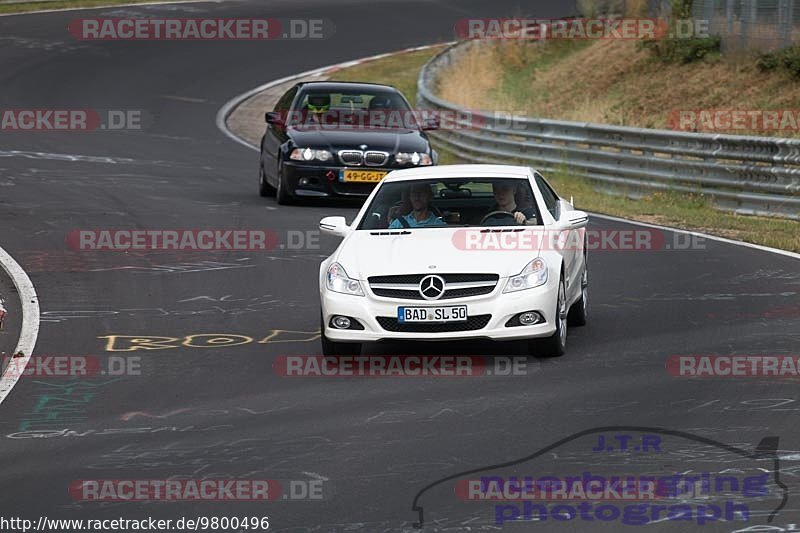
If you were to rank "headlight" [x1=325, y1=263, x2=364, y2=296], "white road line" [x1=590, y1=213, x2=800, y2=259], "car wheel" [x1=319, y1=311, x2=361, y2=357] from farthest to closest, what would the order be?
"white road line" [x1=590, y1=213, x2=800, y2=259], "car wheel" [x1=319, y1=311, x2=361, y2=357], "headlight" [x1=325, y1=263, x2=364, y2=296]

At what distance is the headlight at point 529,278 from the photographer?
414 inches

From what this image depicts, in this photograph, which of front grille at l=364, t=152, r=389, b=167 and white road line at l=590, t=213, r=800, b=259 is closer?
white road line at l=590, t=213, r=800, b=259

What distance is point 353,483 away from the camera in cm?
751

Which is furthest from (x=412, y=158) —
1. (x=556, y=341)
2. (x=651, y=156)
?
(x=556, y=341)

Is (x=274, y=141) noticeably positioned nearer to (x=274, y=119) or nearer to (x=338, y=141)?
(x=274, y=119)

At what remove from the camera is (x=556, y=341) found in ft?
35.1

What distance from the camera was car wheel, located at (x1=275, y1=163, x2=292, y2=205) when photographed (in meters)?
20.4

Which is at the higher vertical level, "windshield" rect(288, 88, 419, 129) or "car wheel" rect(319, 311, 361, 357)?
"windshield" rect(288, 88, 419, 129)

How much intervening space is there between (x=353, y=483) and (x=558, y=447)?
1.25 meters

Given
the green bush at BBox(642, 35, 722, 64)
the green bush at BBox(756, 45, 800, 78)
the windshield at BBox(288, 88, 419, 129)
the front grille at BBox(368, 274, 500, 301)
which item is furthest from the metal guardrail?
the front grille at BBox(368, 274, 500, 301)

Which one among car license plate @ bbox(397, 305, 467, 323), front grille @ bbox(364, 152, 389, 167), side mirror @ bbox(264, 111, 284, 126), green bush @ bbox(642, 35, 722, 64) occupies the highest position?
green bush @ bbox(642, 35, 722, 64)

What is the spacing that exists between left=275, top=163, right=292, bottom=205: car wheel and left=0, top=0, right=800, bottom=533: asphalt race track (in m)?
0.28

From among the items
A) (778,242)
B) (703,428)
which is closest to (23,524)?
(703,428)

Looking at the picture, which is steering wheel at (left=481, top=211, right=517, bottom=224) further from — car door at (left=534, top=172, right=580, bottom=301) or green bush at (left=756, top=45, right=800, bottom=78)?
green bush at (left=756, top=45, right=800, bottom=78)
